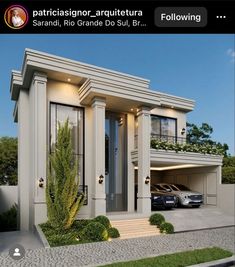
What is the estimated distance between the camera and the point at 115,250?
28.9 ft

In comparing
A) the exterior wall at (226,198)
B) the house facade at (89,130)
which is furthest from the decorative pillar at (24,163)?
the exterior wall at (226,198)

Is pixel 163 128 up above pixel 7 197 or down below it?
above

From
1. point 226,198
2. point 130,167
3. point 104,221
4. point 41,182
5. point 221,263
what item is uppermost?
point 130,167

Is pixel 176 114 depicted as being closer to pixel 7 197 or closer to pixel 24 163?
pixel 24 163

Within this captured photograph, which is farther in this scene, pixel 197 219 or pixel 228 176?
pixel 228 176

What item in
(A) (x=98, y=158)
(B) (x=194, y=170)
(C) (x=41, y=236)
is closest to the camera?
(C) (x=41, y=236)

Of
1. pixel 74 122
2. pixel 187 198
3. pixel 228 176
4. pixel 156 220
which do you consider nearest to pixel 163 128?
pixel 187 198

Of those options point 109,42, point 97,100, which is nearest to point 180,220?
point 97,100

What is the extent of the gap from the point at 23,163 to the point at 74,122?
305 centimetres

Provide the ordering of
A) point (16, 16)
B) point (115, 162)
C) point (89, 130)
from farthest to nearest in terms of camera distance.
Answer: point (115, 162), point (89, 130), point (16, 16)

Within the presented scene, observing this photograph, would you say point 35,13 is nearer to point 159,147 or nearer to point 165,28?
point 165,28

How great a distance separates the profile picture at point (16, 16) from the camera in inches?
171

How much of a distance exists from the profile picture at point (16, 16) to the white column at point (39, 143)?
793 cm

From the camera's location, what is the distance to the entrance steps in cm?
1158
